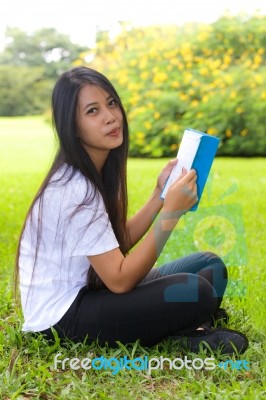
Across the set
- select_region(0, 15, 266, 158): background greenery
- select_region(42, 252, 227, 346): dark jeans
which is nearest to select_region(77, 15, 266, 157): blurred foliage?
select_region(0, 15, 266, 158): background greenery

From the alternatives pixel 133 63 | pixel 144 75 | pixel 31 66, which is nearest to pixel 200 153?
pixel 144 75

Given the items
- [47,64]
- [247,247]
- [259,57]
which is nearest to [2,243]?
[247,247]

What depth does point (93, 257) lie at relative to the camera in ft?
6.71

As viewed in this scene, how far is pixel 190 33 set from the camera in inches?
371

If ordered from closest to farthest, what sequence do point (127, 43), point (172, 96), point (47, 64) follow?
point (172, 96) < point (127, 43) < point (47, 64)

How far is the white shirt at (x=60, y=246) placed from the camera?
2059 millimetres

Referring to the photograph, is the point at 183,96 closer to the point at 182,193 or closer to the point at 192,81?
the point at 192,81

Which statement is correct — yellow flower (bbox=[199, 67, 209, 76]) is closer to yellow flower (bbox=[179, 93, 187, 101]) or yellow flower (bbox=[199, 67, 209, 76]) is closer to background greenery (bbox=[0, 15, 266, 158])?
background greenery (bbox=[0, 15, 266, 158])

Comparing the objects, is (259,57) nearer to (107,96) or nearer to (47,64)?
(107,96)

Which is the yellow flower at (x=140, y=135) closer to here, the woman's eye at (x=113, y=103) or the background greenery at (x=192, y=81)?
the background greenery at (x=192, y=81)

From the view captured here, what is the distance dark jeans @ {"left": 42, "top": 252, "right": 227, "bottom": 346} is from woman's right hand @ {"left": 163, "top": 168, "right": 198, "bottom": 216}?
25 cm

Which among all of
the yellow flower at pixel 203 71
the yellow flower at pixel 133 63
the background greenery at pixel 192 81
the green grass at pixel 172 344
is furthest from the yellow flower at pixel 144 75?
the green grass at pixel 172 344

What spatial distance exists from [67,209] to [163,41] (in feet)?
25.1

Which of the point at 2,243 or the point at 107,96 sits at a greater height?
the point at 107,96
